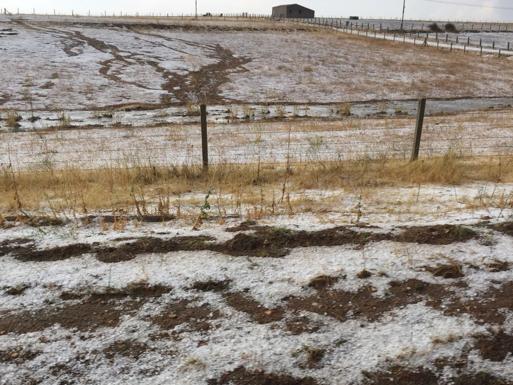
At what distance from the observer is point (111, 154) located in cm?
1323

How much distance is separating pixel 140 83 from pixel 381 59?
22.8 meters

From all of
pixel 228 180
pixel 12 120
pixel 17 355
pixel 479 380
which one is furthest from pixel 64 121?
pixel 479 380

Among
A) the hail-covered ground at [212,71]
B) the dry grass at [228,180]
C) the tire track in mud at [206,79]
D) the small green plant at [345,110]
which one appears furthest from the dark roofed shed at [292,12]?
the dry grass at [228,180]

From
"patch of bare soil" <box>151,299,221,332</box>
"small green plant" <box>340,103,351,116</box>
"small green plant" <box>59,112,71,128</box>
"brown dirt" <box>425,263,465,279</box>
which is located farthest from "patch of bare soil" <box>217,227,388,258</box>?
"small green plant" <box>340,103,351,116</box>

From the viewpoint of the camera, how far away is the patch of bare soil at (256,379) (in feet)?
10.9

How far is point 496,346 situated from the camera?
355 cm

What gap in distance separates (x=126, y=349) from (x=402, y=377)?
1.99 metres

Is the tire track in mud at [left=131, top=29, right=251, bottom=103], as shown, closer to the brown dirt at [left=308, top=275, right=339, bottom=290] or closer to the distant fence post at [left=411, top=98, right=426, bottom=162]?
the distant fence post at [left=411, top=98, right=426, bottom=162]

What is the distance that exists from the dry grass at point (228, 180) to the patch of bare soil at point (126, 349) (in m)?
3.39

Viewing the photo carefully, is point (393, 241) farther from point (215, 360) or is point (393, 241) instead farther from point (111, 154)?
point (111, 154)

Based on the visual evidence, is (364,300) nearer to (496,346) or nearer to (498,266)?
(496,346)

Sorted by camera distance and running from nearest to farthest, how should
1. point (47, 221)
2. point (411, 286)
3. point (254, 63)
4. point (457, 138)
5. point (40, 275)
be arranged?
1. point (411, 286)
2. point (40, 275)
3. point (47, 221)
4. point (457, 138)
5. point (254, 63)

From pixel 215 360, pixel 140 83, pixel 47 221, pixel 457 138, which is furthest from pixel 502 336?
pixel 140 83

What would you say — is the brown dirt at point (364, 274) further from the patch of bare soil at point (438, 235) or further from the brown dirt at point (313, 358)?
the brown dirt at point (313, 358)
